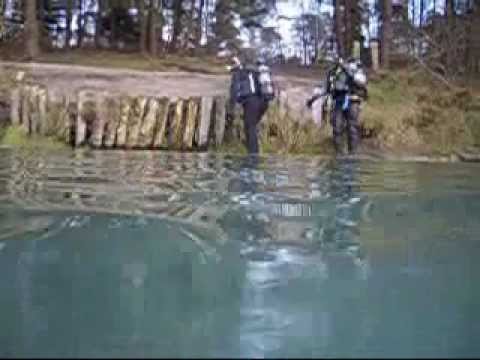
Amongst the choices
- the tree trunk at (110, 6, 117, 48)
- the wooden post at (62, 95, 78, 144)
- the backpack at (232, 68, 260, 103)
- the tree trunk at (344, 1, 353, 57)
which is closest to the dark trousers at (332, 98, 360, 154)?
the backpack at (232, 68, 260, 103)

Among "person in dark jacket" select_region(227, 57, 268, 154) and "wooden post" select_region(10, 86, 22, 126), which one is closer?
"person in dark jacket" select_region(227, 57, 268, 154)

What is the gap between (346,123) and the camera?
43.4 feet

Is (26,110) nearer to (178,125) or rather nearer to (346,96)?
(178,125)

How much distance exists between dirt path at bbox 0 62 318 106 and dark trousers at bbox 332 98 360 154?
210 cm

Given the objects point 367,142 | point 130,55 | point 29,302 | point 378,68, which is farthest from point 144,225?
point 130,55

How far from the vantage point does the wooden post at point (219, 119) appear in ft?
45.7

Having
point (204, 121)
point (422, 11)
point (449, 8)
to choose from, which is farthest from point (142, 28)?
point (204, 121)

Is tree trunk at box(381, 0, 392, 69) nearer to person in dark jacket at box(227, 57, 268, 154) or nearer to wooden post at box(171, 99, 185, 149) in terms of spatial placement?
wooden post at box(171, 99, 185, 149)

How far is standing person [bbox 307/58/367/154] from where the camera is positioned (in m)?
12.4

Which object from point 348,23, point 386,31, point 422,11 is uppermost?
point 422,11

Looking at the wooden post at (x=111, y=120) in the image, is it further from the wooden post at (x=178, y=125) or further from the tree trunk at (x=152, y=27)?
the tree trunk at (x=152, y=27)

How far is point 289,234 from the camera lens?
4.50 m

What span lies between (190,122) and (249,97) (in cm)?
196

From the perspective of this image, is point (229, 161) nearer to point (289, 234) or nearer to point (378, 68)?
point (289, 234)
